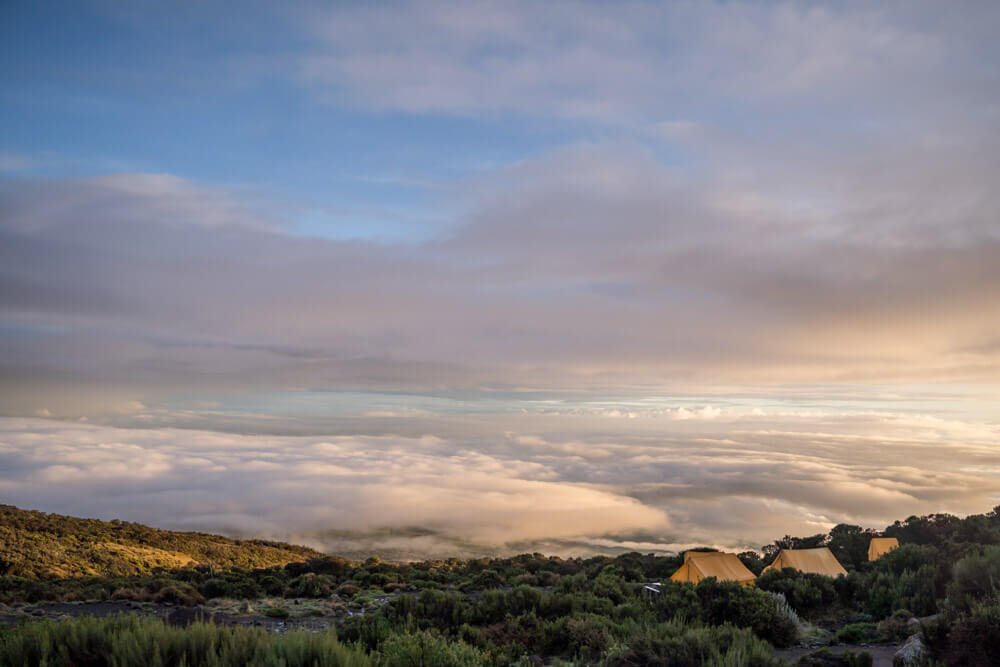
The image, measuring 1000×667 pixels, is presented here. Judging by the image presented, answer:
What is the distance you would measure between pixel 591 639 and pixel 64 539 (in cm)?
4483

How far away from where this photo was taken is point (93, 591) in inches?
823

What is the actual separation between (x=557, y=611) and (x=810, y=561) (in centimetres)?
1298

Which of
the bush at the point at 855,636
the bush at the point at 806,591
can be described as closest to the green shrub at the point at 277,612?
the bush at the point at 806,591

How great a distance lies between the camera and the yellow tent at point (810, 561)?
21266mm

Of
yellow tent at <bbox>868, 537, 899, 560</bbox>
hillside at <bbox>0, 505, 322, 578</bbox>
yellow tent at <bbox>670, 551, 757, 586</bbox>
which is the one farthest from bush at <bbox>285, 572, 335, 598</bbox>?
yellow tent at <bbox>868, 537, 899, 560</bbox>

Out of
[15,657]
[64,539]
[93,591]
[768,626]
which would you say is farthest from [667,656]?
[64,539]

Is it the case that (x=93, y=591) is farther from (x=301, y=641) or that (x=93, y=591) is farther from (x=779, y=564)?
(x=779, y=564)

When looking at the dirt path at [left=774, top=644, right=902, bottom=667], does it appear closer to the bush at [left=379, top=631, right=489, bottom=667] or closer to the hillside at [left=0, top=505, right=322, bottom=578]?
the bush at [left=379, top=631, right=489, bottom=667]

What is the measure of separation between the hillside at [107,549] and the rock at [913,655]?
30756mm

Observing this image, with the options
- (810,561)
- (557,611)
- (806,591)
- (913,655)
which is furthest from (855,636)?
(810,561)

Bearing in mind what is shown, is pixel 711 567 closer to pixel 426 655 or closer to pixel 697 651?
pixel 697 651

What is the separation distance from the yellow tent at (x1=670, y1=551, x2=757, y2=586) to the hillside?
22.7m

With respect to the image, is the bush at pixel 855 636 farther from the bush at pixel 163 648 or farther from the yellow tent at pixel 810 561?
the yellow tent at pixel 810 561

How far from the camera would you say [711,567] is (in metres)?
20.5
